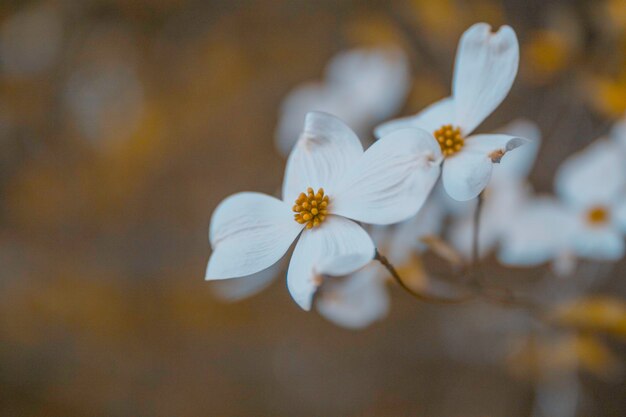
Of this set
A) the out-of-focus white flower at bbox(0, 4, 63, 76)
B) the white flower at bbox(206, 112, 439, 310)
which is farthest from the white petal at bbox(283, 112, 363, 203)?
the out-of-focus white flower at bbox(0, 4, 63, 76)

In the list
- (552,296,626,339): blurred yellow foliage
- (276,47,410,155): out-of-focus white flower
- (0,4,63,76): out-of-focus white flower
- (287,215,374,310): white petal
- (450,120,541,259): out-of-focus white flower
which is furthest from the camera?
(0,4,63,76): out-of-focus white flower

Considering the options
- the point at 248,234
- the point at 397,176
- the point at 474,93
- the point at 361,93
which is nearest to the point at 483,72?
the point at 474,93

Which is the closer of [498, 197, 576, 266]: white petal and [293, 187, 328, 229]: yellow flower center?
[293, 187, 328, 229]: yellow flower center

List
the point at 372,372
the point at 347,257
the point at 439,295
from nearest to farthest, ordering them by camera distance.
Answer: the point at 347,257, the point at 439,295, the point at 372,372

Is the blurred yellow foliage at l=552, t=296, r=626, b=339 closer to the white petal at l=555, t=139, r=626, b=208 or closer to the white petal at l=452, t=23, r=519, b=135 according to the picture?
the white petal at l=555, t=139, r=626, b=208

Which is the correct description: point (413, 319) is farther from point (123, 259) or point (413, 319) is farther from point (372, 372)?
point (123, 259)

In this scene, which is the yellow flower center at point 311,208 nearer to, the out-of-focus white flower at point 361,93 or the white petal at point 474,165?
the white petal at point 474,165

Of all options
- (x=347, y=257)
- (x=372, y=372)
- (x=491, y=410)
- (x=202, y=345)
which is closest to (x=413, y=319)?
(x=372, y=372)

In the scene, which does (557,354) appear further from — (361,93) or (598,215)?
(361,93)
